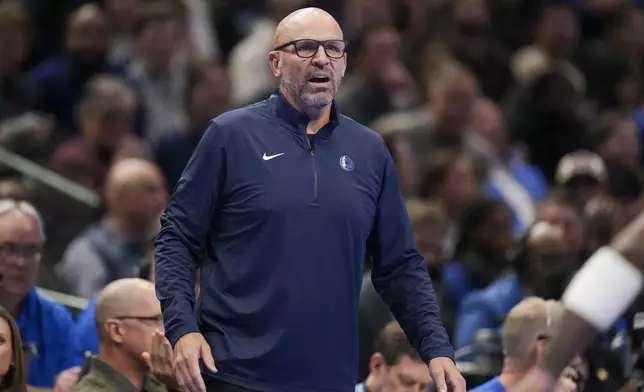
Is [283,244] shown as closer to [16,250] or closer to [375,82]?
[16,250]

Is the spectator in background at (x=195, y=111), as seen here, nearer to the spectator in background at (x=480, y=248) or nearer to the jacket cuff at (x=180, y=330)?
the spectator in background at (x=480, y=248)

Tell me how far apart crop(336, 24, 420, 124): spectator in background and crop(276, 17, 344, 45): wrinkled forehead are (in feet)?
21.1

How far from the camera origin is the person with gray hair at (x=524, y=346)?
268 inches

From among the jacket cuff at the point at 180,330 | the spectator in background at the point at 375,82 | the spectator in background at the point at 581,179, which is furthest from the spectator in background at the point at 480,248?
the jacket cuff at the point at 180,330

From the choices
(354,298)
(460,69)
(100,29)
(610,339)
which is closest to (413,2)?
(460,69)

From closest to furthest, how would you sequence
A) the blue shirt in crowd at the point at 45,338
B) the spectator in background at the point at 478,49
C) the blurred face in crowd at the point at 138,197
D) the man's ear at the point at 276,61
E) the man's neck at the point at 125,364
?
1. the man's ear at the point at 276,61
2. the man's neck at the point at 125,364
3. the blue shirt in crowd at the point at 45,338
4. the blurred face in crowd at the point at 138,197
5. the spectator in background at the point at 478,49

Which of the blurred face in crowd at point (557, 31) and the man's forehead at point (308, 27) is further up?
the man's forehead at point (308, 27)

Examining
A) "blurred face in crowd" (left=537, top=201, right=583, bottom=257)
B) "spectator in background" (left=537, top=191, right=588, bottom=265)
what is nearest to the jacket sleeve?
"spectator in background" (left=537, top=191, right=588, bottom=265)

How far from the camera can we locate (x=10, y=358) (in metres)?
6.31

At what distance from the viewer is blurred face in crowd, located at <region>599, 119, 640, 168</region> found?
12336 mm

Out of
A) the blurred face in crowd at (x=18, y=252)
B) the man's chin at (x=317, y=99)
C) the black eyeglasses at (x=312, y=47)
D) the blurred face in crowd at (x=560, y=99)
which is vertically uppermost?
the black eyeglasses at (x=312, y=47)

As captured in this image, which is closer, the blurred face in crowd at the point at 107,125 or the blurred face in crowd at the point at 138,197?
the blurred face in crowd at the point at 138,197

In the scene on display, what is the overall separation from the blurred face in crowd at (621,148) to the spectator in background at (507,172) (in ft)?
1.79

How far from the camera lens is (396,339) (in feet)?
22.7
